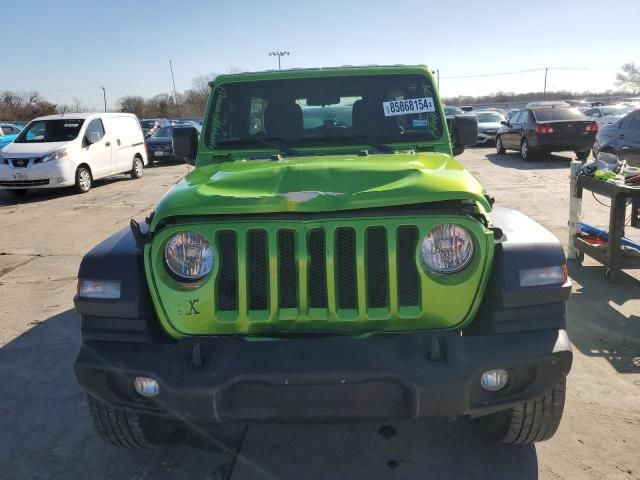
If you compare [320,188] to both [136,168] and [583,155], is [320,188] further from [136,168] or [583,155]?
[583,155]

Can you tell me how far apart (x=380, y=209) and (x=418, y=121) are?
1.60 metres

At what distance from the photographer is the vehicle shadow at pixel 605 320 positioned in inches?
145

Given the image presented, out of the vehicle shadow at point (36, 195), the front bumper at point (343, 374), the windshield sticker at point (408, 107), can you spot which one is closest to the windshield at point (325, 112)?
the windshield sticker at point (408, 107)

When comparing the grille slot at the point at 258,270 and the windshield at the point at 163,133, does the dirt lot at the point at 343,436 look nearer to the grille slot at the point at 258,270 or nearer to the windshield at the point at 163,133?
the grille slot at the point at 258,270

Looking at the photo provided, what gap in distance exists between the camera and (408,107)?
358 centimetres

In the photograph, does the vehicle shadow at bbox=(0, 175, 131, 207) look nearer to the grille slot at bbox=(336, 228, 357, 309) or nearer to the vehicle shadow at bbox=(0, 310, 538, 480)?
the vehicle shadow at bbox=(0, 310, 538, 480)

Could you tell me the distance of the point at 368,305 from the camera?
221 centimetres

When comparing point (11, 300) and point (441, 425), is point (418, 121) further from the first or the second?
point (11, 300)

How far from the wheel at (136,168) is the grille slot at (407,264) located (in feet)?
46.0

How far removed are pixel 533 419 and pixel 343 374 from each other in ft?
3.44

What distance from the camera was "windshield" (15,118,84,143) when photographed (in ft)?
40.3

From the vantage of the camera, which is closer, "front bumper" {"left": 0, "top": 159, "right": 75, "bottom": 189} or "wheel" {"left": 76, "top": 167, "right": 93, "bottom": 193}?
"front bumper" {"left": 0, "top": 159, "right": 75, "bottom": 189}

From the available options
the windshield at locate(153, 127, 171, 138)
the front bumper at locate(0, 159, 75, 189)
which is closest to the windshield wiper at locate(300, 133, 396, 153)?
the front bumper at locate(0, 159, 75, 189)

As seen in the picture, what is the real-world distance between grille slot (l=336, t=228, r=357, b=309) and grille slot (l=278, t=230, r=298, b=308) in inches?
7.2
